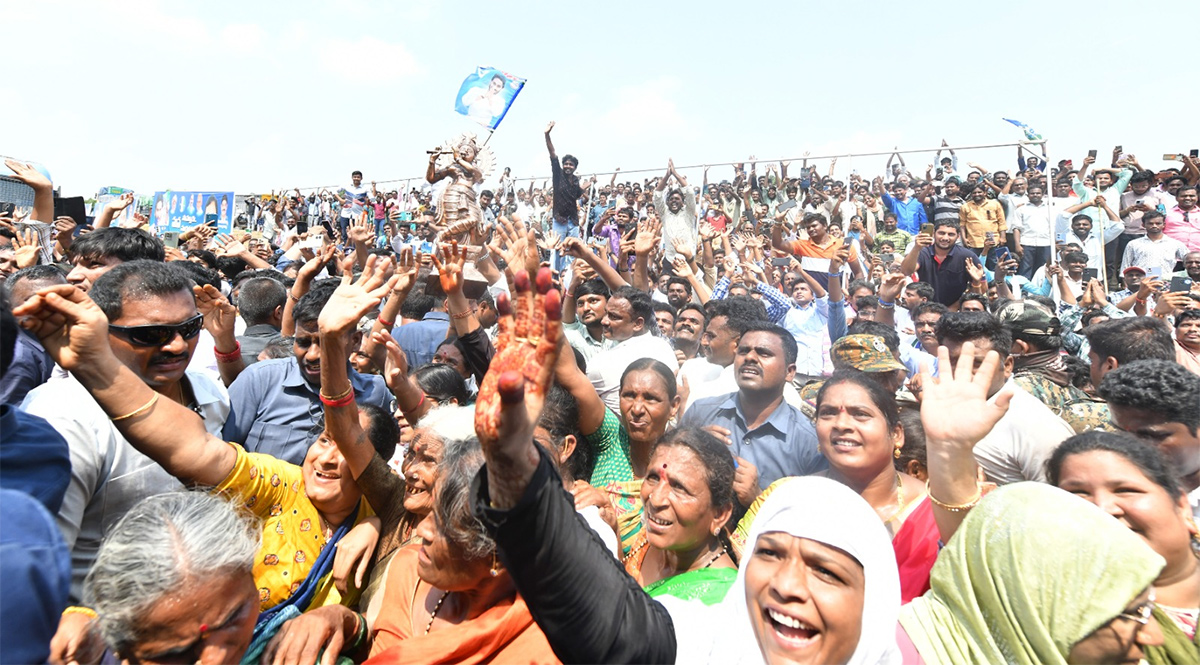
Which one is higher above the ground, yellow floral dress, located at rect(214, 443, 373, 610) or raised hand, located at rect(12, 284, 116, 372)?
raised hand, located at rect(12, 284, 116, 372)

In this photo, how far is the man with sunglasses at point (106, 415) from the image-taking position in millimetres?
1962

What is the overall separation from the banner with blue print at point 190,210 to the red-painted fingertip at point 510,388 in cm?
1289

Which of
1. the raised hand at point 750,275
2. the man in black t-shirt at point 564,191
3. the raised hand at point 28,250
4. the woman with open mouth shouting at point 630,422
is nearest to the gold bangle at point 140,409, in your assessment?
the woman with open mouth shouting at point 630,422

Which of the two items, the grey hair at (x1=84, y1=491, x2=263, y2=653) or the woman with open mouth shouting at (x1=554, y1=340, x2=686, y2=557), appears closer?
the grey hair at (x1=84, y1=491, x2=263, y2=653)

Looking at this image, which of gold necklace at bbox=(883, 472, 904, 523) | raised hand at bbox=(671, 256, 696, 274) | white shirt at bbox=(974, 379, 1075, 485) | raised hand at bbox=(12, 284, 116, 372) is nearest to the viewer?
raised hand at bbox=(12, 284, 116, 372)

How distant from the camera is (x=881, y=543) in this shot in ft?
5.79

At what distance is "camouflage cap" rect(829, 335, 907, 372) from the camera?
13.2 ft

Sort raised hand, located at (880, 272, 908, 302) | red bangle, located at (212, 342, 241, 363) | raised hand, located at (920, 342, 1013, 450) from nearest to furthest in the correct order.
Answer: raised hand, located at (920, 342, 1013, 450), red bangle, located at (212, 342, 241, 363), raised hand, located at (880, 272, 908, 302)

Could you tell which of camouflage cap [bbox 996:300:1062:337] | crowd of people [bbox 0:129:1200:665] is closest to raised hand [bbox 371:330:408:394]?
crowd of people [bbox 0:129:1200:665]

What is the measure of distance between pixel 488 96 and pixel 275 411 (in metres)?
6.32

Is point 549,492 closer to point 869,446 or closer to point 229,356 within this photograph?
point 869,446

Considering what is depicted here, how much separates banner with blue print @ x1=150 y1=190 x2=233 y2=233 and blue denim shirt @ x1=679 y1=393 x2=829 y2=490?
11.3 m

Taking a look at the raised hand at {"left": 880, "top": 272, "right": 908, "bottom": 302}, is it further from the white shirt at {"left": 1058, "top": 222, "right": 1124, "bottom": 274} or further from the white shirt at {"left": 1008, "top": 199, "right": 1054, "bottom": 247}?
the white shirt at {"left": 1008, "top": 199, "right": 1054, "bottom": 247}

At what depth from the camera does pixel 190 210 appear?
1303 centimetres
